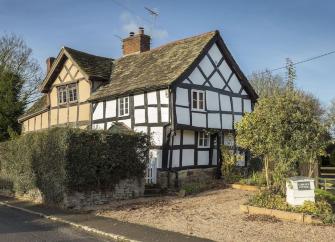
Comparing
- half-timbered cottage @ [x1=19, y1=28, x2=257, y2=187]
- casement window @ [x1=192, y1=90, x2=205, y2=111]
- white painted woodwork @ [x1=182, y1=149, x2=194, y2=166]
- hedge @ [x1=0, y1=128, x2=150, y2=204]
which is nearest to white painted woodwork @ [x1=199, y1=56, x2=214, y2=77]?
half-timbered cottage @ [x1=19, y1=28, x2=257, y2=187]

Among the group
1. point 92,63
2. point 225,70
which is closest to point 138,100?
point 225,70

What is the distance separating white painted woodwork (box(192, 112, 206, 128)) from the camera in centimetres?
2062

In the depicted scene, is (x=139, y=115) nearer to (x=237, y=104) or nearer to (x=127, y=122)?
(x=127, y=122)

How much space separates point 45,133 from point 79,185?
242 cm

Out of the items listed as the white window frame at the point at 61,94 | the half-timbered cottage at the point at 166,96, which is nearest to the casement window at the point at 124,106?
the half-timbered cottage at the point at 166,96

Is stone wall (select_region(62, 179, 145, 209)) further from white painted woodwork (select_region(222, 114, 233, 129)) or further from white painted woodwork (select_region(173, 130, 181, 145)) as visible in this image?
white painted woodwork (select_region(222, 114, 233, 129))

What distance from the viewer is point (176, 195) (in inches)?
687

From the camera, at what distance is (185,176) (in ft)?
65.7

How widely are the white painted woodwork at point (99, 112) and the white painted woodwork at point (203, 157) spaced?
5818 millimetres

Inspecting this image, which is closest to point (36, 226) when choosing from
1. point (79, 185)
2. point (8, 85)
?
point (79, 185)

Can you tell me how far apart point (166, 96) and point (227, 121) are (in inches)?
172

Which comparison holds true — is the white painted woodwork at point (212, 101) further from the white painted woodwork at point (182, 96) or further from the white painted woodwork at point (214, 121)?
the white painted woodwork at point (182, 96)

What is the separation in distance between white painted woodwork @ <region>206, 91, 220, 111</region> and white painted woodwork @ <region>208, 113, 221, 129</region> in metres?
0.31

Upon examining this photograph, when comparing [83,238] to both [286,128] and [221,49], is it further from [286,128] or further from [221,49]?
[221,49]
